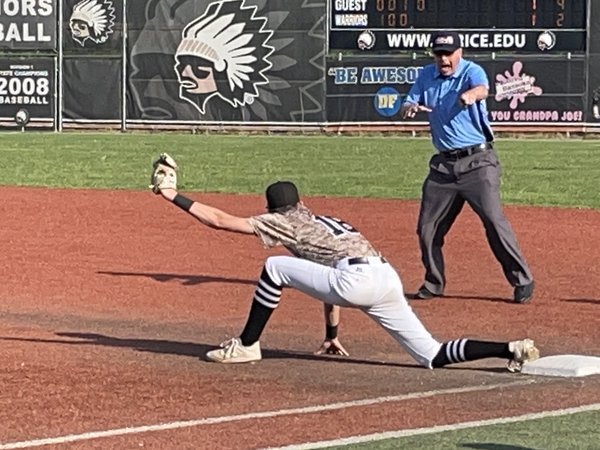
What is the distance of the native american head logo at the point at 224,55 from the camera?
1506 inches

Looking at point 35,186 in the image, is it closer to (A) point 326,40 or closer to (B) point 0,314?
(B) point 0,314

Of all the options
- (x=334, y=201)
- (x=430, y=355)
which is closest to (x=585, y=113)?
(x=334, y=201)

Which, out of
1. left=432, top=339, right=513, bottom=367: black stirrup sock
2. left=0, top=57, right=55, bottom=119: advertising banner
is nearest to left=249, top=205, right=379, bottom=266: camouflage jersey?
left=432, top=339, right=513, bottom=367: black stirrup sock

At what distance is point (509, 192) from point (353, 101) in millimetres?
17250

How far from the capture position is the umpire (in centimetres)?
1018

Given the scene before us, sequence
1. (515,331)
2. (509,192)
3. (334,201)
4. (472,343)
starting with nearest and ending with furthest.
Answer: (472,343) → (515,331) → (334,201) → (509,192)

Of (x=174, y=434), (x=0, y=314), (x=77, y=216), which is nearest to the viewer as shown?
(x=174, y=434)

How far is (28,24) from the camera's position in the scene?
40031 millimetres

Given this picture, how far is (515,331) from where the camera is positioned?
9211 millimetres

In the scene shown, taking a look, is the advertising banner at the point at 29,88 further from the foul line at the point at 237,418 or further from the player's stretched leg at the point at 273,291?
the foul line at the point at 237,418

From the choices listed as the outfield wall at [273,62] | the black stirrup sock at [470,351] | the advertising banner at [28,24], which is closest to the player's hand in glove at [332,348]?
the black stirrup sock at [470,351]

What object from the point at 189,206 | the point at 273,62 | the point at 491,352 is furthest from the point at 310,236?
the point at 273,62

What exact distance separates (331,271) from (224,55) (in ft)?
104

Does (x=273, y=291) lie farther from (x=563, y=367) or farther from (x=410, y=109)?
(x=410, y=109)
